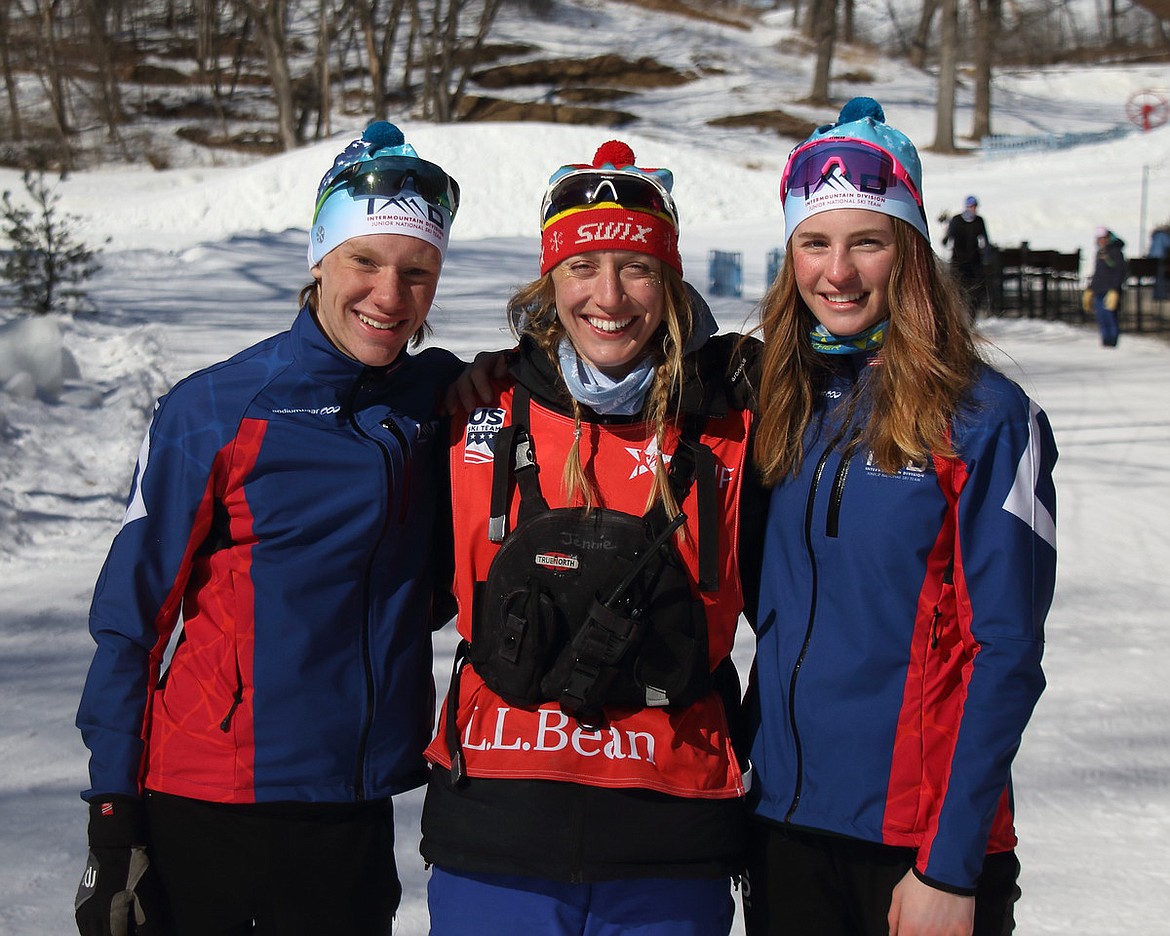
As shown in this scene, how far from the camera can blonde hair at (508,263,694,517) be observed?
2.22 metres

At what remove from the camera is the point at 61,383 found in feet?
28.0

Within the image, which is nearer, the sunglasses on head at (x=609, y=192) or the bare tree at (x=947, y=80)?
the sunglasses on head at (x=609, y=192)

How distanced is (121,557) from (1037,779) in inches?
128

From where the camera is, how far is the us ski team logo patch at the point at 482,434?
7.65 feet

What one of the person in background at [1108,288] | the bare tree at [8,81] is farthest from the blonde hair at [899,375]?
the bare tree at [8,81]

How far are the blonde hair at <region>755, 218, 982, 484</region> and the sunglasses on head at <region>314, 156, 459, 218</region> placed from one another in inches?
30.4

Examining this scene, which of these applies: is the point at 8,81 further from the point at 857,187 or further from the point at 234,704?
the point at 857,187

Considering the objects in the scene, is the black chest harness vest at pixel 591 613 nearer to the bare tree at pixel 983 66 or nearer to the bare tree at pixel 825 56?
the bare tree at pixel 983 66

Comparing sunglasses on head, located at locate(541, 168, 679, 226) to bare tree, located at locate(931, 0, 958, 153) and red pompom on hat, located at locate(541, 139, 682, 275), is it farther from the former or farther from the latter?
bare tree, located at locate(931, 0, 958, 153)

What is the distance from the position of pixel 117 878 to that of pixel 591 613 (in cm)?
103

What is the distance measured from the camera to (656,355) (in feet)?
7.70

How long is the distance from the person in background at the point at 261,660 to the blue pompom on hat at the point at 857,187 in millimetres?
844

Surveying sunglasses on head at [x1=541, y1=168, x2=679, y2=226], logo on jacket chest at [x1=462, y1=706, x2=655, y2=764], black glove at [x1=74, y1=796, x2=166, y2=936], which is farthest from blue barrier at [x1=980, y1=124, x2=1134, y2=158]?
black glove at [x1=74, y1=796, x2=166, y2=936]

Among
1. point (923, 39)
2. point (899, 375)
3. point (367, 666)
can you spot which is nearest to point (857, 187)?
point (899, 375)
